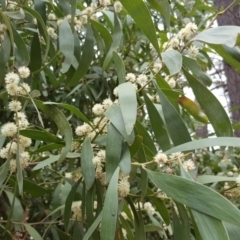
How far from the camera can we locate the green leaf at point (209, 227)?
484mm

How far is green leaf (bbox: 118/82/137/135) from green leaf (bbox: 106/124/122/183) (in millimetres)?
57

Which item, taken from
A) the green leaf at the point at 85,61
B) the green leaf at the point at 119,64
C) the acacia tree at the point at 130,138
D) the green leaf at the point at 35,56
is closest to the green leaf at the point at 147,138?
the acacia tree at the point at 130,138

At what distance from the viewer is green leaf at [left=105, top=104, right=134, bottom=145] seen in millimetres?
596

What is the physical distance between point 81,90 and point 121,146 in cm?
92

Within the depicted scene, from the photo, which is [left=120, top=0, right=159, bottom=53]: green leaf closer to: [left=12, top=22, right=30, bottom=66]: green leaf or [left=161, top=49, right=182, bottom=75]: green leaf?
[left=161, top=49, right=182, bottom=75]: green leaf

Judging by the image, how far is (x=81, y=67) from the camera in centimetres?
90

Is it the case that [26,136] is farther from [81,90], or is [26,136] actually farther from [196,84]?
[81,90]

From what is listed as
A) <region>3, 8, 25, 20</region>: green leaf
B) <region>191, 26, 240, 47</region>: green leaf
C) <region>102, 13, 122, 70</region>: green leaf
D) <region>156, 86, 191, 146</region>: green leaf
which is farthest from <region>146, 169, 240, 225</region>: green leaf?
<region>3, 8, 25, 20</region>: green leaf

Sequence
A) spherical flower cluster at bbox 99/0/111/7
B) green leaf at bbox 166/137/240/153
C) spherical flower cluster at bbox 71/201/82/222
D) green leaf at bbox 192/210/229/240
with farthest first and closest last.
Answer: spherical flower cluster at bbox 99/0/111/7 < spherical flower cluster at bbox 71/201/82/222 < green leaf at bbox 166/137/240/153 < green leaf at bbox 192/210/229/240

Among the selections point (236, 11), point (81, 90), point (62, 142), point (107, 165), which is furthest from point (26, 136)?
point (236, 11)

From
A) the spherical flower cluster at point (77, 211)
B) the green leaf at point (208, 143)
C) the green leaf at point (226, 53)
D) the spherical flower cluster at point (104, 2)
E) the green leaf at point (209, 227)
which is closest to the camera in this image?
the green leaf at point (209, 227)

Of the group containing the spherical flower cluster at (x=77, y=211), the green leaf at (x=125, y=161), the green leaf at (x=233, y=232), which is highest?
the green leaf at (x=125, y=161)

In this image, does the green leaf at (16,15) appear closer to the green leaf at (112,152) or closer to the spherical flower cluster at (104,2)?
the spherical flower cluster at (104,2)

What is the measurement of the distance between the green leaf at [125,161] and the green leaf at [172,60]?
139 millimetres
